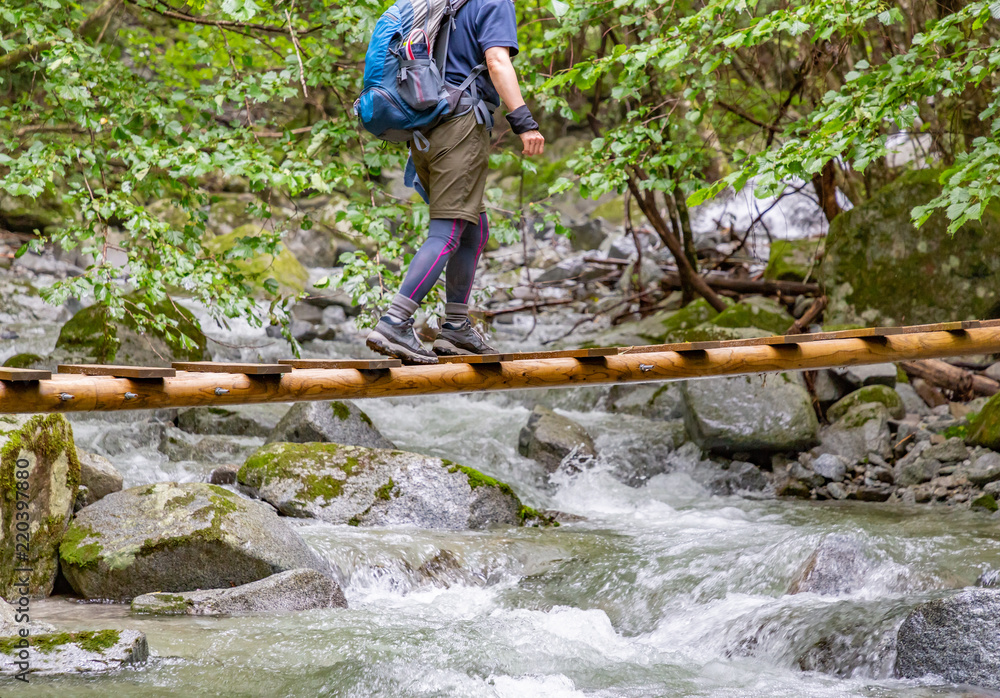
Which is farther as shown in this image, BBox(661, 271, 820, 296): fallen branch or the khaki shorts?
BBox(661, 271, 820, 296): fallen branch

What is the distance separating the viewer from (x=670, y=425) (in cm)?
1020

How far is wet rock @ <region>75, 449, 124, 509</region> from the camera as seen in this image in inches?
254

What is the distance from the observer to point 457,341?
173 inches

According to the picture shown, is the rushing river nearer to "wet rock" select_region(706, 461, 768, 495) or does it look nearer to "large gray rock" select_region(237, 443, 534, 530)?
"large gray rock" select_region(237, 443, 534, 530)

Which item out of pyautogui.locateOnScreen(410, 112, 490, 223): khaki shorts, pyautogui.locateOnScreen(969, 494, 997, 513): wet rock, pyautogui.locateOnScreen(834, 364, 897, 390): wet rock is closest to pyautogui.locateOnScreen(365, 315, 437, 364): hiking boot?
pyautogui.locateOnScreen(410, 112, 490, 223): khaki shorts

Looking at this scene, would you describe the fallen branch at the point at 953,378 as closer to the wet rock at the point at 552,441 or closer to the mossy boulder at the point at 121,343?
the wet rock at the point at 552,441

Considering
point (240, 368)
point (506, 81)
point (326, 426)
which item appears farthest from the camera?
point (326, 426)

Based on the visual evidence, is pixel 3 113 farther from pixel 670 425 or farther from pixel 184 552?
pixel 670 425

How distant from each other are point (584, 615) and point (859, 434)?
15.4 feet

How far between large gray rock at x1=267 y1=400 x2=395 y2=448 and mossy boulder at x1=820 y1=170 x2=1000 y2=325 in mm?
6134

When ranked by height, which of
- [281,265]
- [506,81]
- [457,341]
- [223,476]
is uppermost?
[281,265]

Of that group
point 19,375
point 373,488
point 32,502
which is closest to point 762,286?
point 373,488

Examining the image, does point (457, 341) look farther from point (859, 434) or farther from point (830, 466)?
point (859, 434)

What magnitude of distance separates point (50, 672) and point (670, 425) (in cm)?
733
